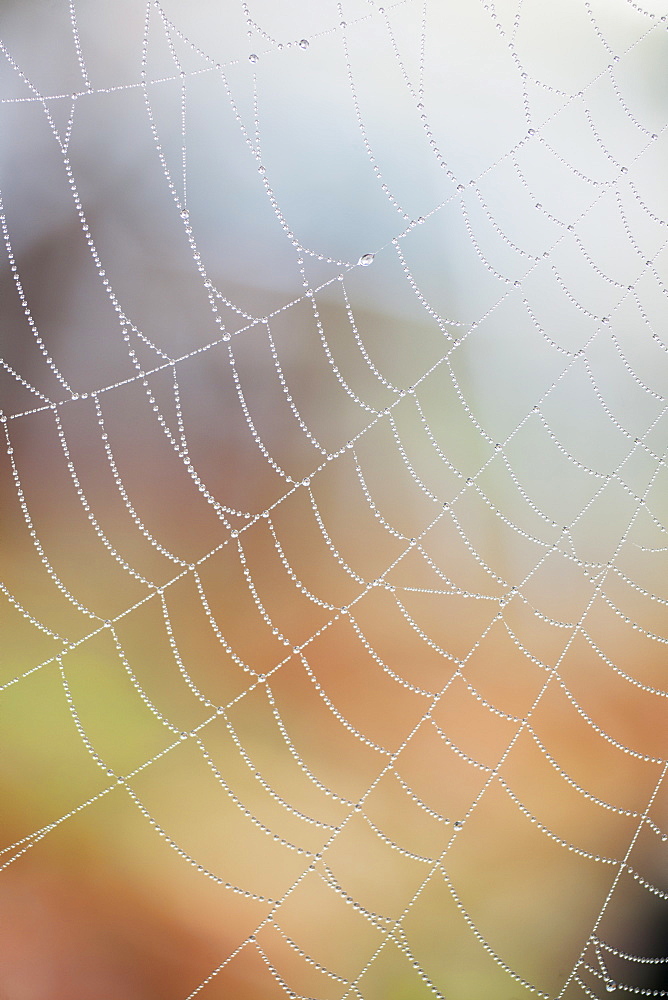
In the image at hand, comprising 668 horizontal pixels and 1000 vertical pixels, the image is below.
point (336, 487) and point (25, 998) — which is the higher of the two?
point (336, 487)

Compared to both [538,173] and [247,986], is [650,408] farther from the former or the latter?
[247,986]

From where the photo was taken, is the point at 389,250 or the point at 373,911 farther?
the point at 389,250

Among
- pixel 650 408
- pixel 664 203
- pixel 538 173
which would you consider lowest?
pixel 650 408

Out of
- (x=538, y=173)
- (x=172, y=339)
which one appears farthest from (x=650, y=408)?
(x=172, y=339)

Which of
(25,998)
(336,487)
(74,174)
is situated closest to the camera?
(25,998)

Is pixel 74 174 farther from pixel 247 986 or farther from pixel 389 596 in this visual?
pixel 247 986

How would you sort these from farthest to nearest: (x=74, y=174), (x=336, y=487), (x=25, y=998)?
(x=336, y=487) < (x=74, y=174) < (x=25, y=998)

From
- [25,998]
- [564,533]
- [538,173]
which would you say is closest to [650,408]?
[564,533]
